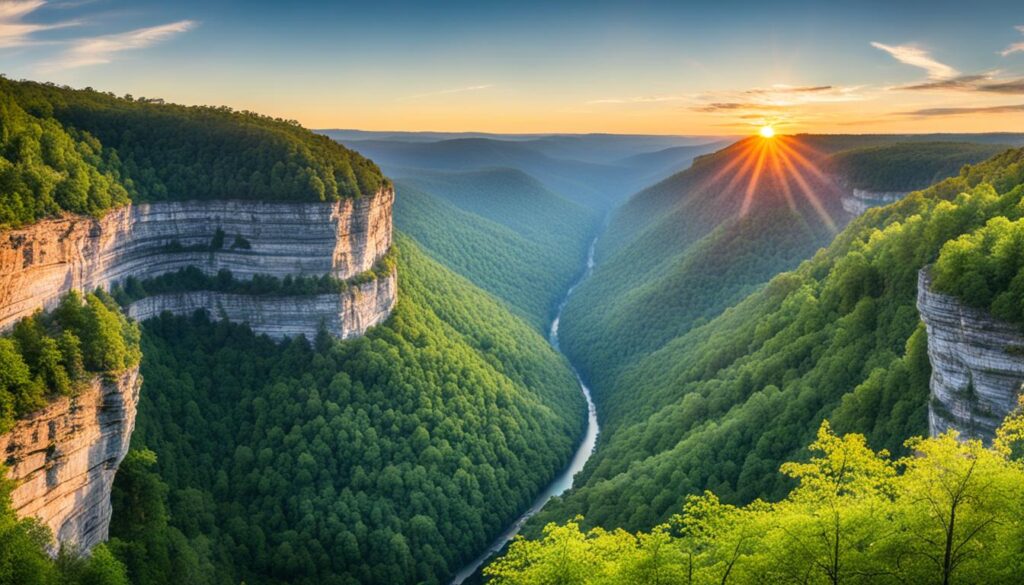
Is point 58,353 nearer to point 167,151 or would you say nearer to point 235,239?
point 235,239

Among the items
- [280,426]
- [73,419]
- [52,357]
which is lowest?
[280,426]

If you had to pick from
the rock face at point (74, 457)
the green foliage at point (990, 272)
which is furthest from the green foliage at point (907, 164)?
the rock face at point (74, 457)

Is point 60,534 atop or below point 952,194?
below

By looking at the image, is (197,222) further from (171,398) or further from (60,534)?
(60,534)

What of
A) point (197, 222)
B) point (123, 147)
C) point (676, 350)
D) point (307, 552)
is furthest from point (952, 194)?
point (123, 147)

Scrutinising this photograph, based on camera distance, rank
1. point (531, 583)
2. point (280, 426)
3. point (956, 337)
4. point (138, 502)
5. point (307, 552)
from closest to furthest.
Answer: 1. point (531, 583)
2. point (956, 337)
3. point (138, 502)
4. point (307, 552)
5. point (280, 426)

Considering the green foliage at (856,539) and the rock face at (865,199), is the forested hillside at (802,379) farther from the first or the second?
the rock face at (865,199)

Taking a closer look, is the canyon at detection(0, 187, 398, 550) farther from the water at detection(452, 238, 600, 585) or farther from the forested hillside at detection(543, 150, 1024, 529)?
the forested hillside at detection(543, 150, 1024, 529)

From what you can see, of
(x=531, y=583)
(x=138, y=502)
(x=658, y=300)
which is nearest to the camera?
(x=531, y=583)
